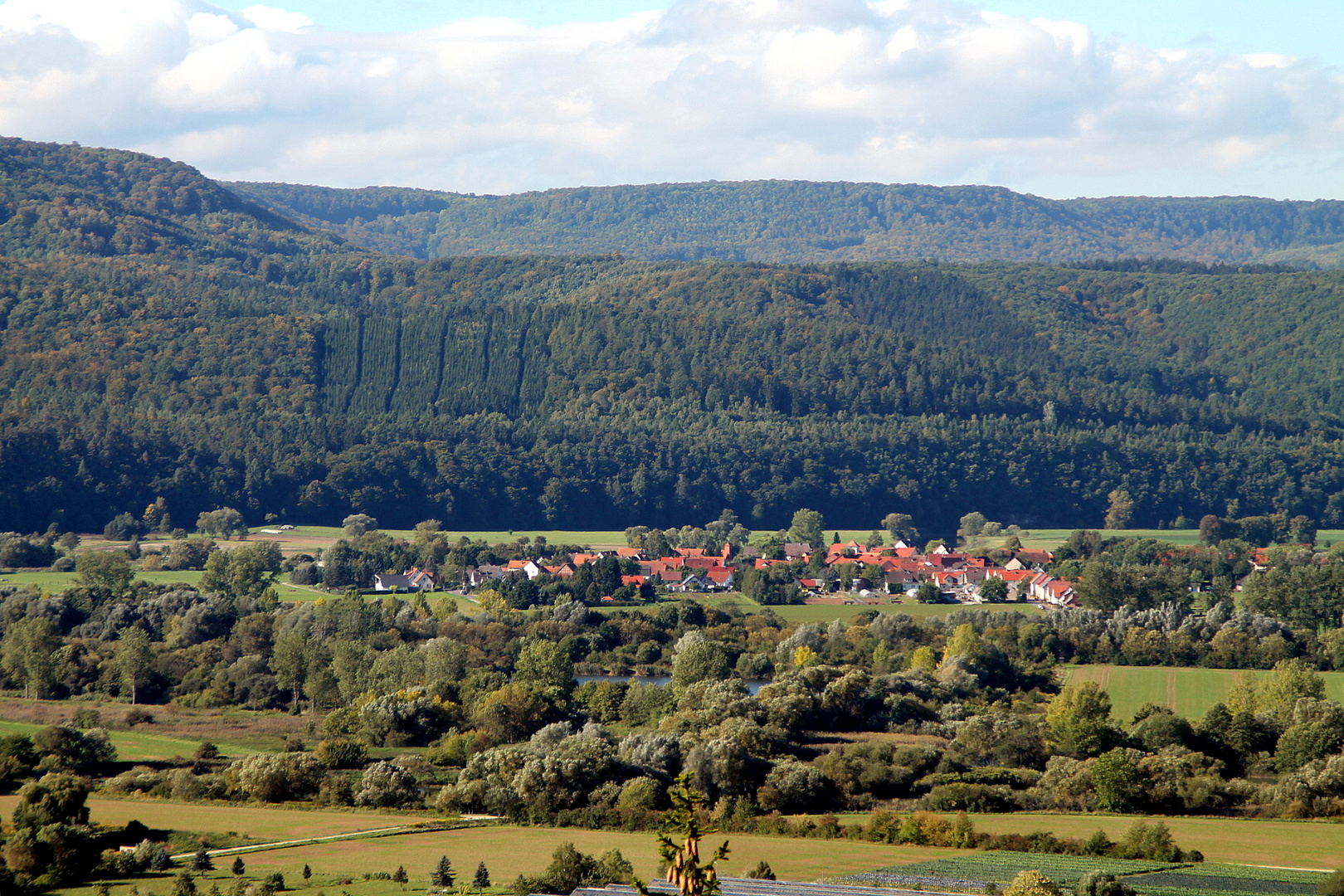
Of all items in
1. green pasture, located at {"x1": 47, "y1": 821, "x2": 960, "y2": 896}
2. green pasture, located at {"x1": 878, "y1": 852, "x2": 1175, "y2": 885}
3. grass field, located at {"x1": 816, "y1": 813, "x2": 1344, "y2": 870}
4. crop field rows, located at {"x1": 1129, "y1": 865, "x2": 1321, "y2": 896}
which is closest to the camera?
crop field rows, located at {"x1": 1129, "y1": 865, "x2": 1321, "y2": 896}

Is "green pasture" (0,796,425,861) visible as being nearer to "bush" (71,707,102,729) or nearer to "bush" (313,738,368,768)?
"bush" (313,738,368,768)

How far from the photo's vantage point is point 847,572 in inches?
3725

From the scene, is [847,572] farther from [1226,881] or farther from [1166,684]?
[1226,881]

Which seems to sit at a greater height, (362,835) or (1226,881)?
(1226,881)

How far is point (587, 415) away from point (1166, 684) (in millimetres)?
107402

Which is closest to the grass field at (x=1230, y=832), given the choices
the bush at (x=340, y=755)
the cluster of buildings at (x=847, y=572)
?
the bush at (x=340, y=755)

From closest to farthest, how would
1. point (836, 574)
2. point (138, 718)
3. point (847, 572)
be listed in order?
point (138, 718) < point (847, 572) < point (836, 574)

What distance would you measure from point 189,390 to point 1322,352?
5197 inches

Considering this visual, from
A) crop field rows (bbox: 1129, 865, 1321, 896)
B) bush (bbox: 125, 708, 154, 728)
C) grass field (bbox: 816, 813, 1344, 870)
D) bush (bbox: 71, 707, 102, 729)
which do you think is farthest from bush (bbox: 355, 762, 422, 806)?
crop field rows (bbox: 1129, 865, 1321, 896)

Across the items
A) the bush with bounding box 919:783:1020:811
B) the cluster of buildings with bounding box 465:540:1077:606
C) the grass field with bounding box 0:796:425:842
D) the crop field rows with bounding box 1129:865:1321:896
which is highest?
the crop field rows with bounding box 1129:865:1321:896

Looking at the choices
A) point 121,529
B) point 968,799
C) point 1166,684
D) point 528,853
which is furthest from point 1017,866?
point 121,529

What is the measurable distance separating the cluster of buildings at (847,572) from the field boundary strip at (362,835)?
47.8m

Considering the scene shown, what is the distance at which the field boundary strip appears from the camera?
3556 cm

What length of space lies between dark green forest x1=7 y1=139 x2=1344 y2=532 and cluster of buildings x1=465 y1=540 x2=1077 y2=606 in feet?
110
